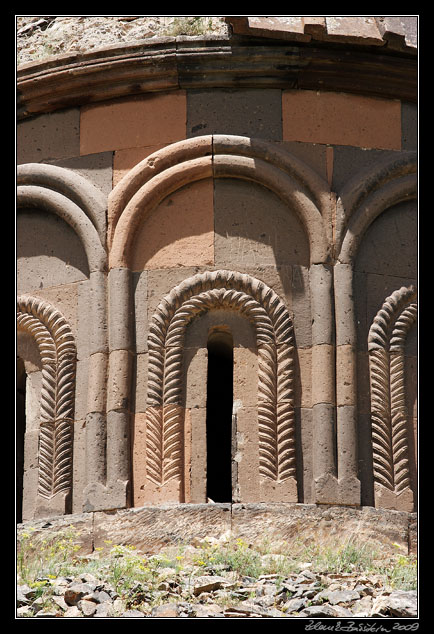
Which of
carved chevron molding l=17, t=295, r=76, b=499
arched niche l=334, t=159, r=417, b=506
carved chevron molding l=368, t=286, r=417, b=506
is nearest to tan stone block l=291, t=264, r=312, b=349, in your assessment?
arched niche l=334, t=159, r=417, b=506

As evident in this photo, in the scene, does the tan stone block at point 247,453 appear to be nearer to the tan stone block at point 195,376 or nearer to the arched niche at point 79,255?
the tan stone block at point 195,376

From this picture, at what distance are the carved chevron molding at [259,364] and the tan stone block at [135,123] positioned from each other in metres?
1.42

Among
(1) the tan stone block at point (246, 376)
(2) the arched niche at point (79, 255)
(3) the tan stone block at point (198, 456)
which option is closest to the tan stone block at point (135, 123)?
(2) the arched niche at point (79, 255)

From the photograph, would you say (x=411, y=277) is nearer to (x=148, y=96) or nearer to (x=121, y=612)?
(x=148, y=96)

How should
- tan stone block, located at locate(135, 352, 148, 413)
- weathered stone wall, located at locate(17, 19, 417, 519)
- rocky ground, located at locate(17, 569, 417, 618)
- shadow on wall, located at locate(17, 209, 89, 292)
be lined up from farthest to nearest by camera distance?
shadow on wall, located at locate(17, 209, 89, 292) < tan stone block, located at locate(135, 352, 148, 413) < weathered stone wall, located at locate(17, 19, 417, 519) < rocky ground, located at locate(17, 569, 417, 618)

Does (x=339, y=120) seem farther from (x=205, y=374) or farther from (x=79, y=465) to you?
(x=79, y=465)

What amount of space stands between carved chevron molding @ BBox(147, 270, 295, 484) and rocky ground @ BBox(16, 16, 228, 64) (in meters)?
2.32

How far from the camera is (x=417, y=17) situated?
40.8ft

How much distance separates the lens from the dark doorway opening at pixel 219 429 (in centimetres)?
1390

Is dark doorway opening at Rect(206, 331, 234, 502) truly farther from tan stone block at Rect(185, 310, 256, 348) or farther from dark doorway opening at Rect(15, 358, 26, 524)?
dark doorway opening at Rect(15, 358, 26, 524)

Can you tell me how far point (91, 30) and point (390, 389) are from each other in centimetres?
424

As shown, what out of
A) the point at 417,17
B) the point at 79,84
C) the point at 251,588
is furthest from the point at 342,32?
the point at 251,588

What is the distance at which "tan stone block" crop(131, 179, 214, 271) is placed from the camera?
40.0 ft

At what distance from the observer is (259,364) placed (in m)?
11.8
